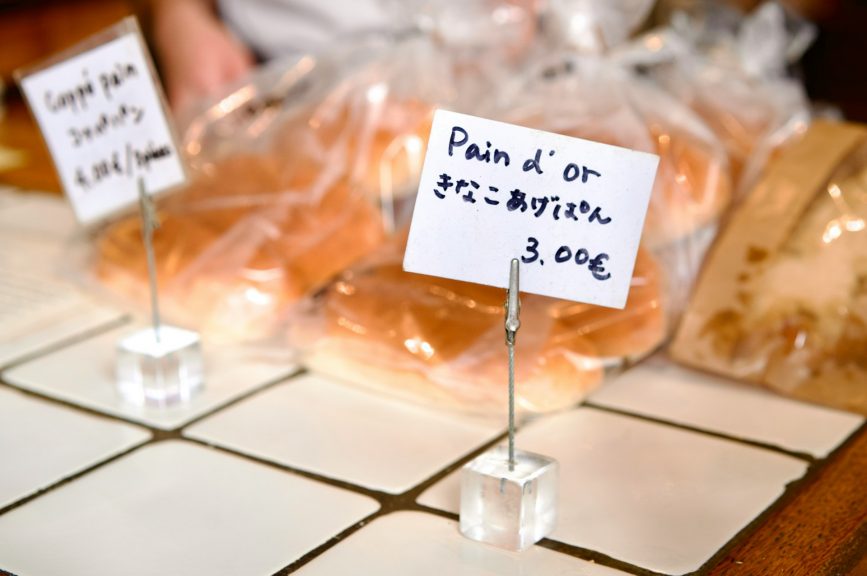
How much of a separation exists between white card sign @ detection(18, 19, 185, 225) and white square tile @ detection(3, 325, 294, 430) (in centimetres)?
13

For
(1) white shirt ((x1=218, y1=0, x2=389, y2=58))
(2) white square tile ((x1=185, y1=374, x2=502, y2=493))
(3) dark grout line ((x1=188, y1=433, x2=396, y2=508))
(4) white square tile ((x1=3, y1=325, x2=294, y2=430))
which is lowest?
(3) dark grout line ((x1=188, y1=433, x2=396, y2=508))

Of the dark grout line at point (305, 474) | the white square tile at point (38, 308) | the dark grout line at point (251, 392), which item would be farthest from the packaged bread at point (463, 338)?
the white square tile at point (38, 308)

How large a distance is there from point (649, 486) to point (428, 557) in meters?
0.19

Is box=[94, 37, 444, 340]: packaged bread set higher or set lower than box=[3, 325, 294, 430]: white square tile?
higher

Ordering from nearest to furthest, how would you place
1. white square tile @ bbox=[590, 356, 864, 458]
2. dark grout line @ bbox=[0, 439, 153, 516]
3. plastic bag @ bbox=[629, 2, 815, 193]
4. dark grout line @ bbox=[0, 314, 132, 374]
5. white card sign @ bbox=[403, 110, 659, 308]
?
white card sign @ bbox=[403, 110, 659, 308] → dark grout line @ bbox=[0, 439, 153, 516] → white square tile @ bbox=[590, 356, 864, 458] → dark grout line @ bbox=[0, 314, 132, 374] → plastic bag @ bbox=[629, 2, 815, 193]

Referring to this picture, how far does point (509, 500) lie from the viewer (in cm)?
73

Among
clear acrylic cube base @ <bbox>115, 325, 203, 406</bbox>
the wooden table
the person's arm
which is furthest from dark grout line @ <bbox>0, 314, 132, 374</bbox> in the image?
the wooden table

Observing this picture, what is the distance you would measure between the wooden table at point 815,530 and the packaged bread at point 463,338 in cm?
21

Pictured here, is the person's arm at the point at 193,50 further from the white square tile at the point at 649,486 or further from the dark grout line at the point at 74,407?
the white square tile at the point at 649,486

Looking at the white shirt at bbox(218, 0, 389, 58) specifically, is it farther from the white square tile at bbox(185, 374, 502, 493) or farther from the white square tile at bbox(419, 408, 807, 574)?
the white square tile at bbox(419, 408, 807, 574)

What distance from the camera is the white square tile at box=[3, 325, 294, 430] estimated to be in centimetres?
96

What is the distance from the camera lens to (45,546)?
0.75 m

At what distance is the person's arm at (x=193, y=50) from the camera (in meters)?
1.54

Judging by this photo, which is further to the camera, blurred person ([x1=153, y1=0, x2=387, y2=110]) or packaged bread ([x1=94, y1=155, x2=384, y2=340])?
blurred person ([x1=153, y1=0, x2=387, y2=110])
